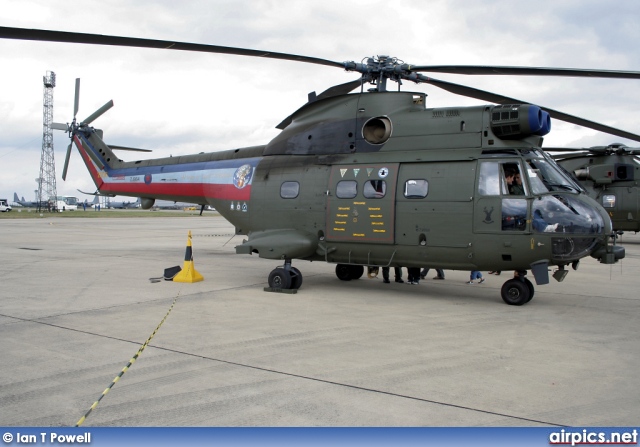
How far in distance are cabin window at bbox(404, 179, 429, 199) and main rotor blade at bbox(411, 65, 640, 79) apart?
6.46 ft

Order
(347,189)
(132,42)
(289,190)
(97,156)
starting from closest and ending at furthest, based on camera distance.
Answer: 1. (132,42)
2. (347,189)
3. (289,190)
4. (97,156)

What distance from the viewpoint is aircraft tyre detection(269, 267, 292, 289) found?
10.3 meters

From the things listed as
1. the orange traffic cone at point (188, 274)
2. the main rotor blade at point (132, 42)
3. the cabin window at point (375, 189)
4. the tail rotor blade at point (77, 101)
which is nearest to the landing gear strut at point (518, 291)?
the cabin window at point (375, 189)

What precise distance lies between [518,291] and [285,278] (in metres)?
4.24

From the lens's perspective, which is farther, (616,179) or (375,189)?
(616,179)

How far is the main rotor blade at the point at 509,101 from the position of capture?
962 centimetres

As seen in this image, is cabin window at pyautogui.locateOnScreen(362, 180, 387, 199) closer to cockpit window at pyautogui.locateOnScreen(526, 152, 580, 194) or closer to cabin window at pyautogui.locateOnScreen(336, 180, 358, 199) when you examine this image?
cabin window at pyautogui.locateOnScreen(336, 180, 358, 199)

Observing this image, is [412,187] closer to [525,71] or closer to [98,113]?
[525,71]

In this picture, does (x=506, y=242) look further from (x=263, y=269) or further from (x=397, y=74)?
(x=263, y=269)

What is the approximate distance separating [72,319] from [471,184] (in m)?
6.65

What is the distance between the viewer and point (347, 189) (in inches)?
406

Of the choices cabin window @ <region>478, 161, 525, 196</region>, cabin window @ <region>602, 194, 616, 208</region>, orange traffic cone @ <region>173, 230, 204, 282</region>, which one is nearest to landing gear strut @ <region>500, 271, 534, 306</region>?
cabin window @ <region>478, 161, 525, 196</region>

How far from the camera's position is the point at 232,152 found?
503 inches

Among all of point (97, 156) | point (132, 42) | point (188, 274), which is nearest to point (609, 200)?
point (188, 274)
